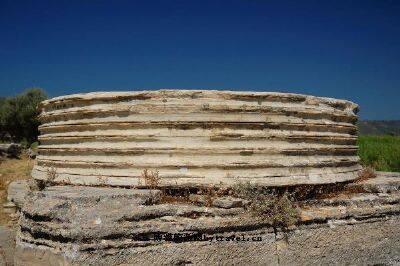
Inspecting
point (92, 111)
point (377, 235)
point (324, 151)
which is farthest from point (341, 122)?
point (92, 111)

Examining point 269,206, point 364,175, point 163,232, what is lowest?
point 163,232

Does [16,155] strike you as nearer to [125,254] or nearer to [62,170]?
[62,170]

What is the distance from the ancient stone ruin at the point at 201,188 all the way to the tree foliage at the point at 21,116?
2011 centimetres

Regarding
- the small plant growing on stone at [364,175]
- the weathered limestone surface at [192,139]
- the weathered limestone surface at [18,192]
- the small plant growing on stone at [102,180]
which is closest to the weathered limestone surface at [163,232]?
the small plant growing on stone at [102,180]

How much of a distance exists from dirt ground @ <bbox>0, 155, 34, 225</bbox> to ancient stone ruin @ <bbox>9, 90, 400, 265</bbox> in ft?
8.48

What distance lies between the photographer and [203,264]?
14.1 feet

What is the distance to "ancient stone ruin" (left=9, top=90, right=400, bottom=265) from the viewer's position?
4.12 meters

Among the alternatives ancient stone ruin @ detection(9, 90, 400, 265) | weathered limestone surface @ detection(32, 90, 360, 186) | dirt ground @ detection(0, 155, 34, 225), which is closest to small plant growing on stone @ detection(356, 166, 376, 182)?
ancient stone ruin @ detection(9, 90, 400, 265)

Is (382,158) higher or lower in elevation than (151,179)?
lower

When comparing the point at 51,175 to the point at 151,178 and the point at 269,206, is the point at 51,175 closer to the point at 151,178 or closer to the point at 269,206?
the point at 151,178

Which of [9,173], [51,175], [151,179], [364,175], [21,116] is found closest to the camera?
[151,179]

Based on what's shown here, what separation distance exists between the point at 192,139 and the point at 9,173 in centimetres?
893

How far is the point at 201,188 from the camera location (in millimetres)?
4785

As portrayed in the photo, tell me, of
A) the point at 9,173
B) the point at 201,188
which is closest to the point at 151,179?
the point at 201,188
